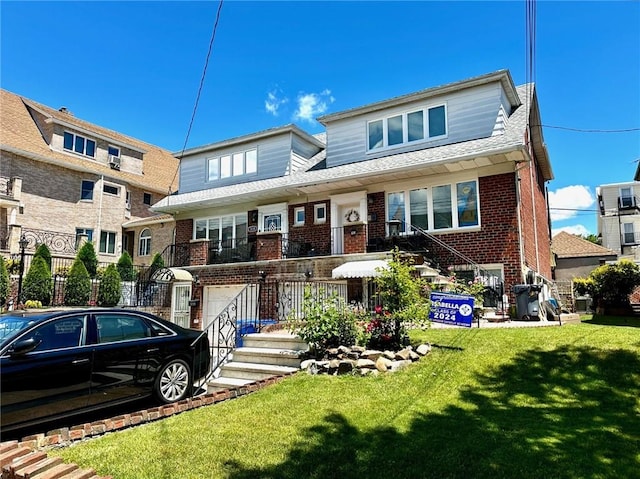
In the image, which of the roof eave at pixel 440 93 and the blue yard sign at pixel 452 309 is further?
the roof eave at pixel 440 93

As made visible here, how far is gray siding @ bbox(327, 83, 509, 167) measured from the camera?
1484 cm

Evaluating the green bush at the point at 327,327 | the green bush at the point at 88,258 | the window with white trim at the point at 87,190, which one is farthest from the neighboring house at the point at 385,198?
the window with white trim at the point at 87,190

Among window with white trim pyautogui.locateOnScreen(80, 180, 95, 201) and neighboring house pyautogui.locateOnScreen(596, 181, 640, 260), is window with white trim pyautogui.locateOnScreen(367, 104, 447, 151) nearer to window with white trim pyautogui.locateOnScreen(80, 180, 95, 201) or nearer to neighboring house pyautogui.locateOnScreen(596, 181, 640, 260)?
window with white trim pyautogui.locateOnScreen(80, 180, 95, 201)

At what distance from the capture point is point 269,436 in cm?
469

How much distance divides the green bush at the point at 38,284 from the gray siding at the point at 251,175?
762 cm

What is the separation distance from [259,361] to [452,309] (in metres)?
3.99

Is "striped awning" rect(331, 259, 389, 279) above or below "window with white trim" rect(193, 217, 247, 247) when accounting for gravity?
below

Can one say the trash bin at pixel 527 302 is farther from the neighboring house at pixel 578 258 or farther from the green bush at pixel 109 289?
the neighboring house at pixel 578 258

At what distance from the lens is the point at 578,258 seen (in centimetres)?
3238

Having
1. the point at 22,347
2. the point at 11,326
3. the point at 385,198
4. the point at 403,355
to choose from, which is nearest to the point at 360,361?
the point at 403,355

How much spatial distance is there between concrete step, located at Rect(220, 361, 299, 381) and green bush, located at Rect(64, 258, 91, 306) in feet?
43.5

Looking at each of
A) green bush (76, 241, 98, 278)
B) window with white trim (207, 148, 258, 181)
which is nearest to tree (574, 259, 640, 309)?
window with white trim (207, 148, 258, 181)

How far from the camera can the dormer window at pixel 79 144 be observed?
91.4ft

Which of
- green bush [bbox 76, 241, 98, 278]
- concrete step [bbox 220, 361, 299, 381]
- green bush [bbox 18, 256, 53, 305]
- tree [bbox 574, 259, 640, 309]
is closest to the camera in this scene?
concrete step [bbox 220, 361, 299, 381]
